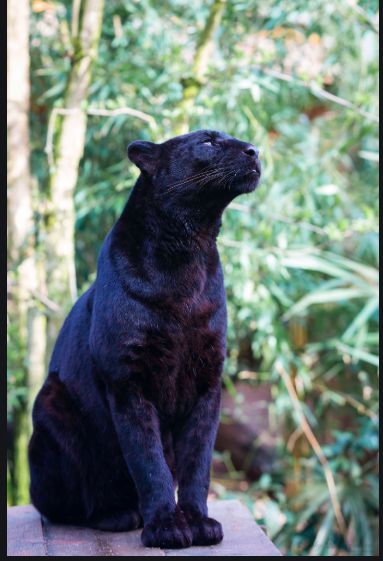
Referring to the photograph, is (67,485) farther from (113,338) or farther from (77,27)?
(77,27)

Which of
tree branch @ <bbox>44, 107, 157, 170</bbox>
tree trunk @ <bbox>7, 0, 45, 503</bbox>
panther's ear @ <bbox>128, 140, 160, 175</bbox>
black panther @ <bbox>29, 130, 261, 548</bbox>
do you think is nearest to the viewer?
black panther @ <bbox>29, 130, 261, 548</bbox>

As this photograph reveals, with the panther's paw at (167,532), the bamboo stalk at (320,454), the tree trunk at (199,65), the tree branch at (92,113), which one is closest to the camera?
the panther's paw at (167,532)

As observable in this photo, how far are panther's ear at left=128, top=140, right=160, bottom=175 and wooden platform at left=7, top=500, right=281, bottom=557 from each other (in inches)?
42.1

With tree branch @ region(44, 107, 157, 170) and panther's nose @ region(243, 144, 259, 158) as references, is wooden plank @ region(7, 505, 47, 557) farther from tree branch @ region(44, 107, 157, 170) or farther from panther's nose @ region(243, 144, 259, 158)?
tree branch @ region(44, 107, 157, 170)

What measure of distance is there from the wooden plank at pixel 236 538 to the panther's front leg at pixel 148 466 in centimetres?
6

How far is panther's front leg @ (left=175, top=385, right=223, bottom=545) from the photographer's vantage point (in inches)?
93.0

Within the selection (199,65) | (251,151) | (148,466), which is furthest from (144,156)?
(199,65)

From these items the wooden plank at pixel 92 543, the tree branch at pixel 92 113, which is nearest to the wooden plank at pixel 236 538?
the wooden plank at pixel 92 543

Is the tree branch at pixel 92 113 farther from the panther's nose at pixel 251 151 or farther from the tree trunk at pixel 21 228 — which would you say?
the panther's nose at pixel 251 151

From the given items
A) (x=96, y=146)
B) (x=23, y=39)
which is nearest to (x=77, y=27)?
(x=23, y=39)

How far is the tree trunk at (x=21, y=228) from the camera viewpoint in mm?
4246

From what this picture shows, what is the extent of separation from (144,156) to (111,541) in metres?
1.12

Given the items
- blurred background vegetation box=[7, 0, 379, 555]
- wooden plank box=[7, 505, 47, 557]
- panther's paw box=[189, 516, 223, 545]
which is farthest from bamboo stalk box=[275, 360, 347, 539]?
panther's paw box=[189, 516, 223, 545]
